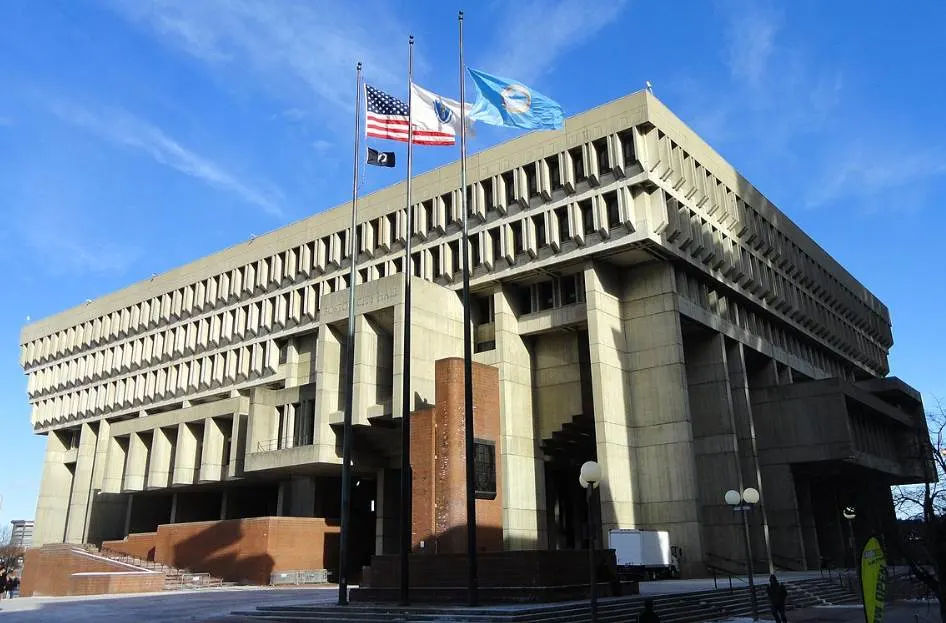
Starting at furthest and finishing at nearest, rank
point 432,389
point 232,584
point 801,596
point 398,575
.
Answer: point 232,584, point 432,389, point 801,596, point 398,575

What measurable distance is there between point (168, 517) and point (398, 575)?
185 ft

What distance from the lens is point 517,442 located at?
44500 mm

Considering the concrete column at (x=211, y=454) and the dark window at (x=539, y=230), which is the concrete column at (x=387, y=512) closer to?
the concrete column at (x=211, y=454)

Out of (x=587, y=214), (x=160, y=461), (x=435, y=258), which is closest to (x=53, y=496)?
(x=160, y=461)

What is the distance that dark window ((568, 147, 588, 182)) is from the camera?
45616 mm

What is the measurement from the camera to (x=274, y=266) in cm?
6156

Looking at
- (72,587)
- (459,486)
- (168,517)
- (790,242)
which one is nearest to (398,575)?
(459,486)

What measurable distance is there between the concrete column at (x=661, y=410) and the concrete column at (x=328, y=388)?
17814 mm

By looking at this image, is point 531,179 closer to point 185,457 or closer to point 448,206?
point 448,206

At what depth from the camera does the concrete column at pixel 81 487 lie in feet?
233

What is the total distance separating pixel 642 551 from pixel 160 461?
4178 centimetres

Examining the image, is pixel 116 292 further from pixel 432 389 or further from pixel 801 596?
pixel 801 596

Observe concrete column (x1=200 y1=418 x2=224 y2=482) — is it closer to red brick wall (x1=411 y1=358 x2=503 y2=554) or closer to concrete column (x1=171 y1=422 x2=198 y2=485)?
concrete column (x1=171 y1=422 x2=198 y2=485)

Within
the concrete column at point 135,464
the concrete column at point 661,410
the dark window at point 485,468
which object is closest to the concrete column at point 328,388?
the dark window at point 485,468
